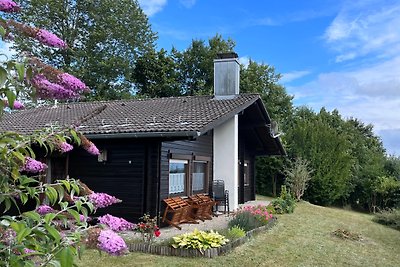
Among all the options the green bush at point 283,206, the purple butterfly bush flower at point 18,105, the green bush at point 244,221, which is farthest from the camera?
the green bush at point 283,206

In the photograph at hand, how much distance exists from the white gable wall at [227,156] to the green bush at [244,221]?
11.1ft

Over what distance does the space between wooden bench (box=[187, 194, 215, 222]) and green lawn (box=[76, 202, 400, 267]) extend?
193 centimetres

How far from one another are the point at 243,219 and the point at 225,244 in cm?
200

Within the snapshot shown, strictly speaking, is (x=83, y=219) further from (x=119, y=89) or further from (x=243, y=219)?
(x=119, y=89)

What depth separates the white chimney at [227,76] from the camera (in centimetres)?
1330

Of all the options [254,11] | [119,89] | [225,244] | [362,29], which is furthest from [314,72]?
[119,89]

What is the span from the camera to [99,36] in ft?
81.8

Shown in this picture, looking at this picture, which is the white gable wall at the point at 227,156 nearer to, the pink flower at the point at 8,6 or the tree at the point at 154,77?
the pink flower at the point at 8,6

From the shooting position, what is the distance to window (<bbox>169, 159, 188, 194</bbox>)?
33.2 ft

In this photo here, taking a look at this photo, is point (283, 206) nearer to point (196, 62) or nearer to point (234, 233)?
point (234, 233)

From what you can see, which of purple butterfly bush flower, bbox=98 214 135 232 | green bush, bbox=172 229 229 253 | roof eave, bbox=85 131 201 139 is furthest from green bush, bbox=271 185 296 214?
purple butterfly bush flower, bbox=98 214 135 232

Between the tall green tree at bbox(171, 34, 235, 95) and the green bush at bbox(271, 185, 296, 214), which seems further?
the tall green tree at bbox(171, 34, 235, 95)

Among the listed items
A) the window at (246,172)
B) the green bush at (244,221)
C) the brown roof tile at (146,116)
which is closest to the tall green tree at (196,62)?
the window at (246,172)

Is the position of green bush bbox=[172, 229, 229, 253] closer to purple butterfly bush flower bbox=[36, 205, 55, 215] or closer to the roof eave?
the roof eave
